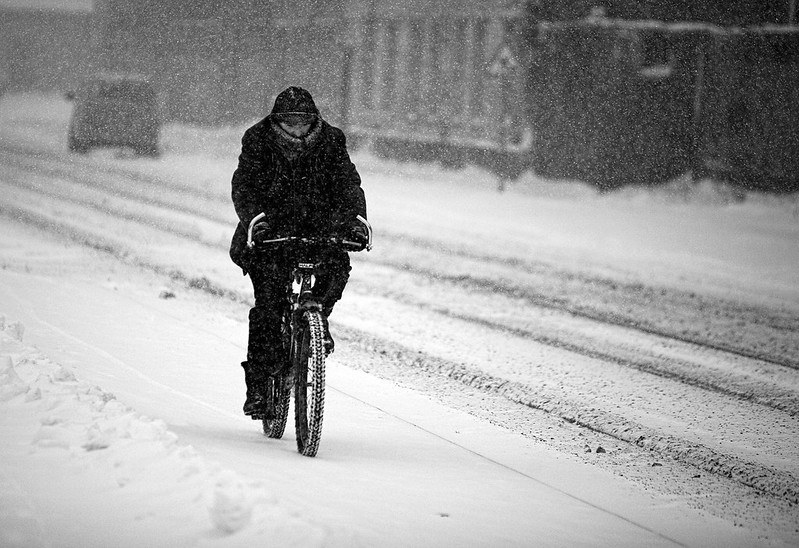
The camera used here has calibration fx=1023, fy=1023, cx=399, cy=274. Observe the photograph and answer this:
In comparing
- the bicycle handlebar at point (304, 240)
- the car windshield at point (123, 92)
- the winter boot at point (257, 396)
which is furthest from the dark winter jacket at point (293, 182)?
the car windshield at point (123, 92)

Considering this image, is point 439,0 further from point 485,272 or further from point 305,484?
point 305,484

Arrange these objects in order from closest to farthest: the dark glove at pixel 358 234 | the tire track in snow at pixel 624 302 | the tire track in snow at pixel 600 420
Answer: the dark glove at pixel 358 234
the tire track in snow at pixel 600 420
the tire track in snow at pixel 624 302

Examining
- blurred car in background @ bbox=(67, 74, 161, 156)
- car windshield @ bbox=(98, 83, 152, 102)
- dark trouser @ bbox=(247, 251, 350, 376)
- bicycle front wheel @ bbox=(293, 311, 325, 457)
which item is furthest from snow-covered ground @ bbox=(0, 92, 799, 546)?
car windshield @ bbox=(98, 83, 152, 102)

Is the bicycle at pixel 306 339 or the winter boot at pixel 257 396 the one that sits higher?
the bicycle at pixel 306 339

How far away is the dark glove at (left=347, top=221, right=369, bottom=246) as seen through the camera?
16.1 feet

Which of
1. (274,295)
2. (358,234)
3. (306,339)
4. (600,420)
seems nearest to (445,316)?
(600,420)

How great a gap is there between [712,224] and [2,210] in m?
11.4

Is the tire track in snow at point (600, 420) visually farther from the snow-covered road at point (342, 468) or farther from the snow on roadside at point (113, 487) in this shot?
the snow on roadside at point (113, 487)

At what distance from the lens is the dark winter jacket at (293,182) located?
4977 mm

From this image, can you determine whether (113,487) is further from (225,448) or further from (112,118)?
(112,118)

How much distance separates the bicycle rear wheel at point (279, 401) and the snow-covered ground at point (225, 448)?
0.09 meters

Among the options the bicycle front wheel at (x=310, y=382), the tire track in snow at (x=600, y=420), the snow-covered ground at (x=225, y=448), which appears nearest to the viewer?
the snow-covered ground at (x=225, y=448)

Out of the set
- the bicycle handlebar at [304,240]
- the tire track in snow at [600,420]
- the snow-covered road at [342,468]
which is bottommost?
the tire track in snow at [600,420]

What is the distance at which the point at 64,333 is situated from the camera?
23.7 feet
